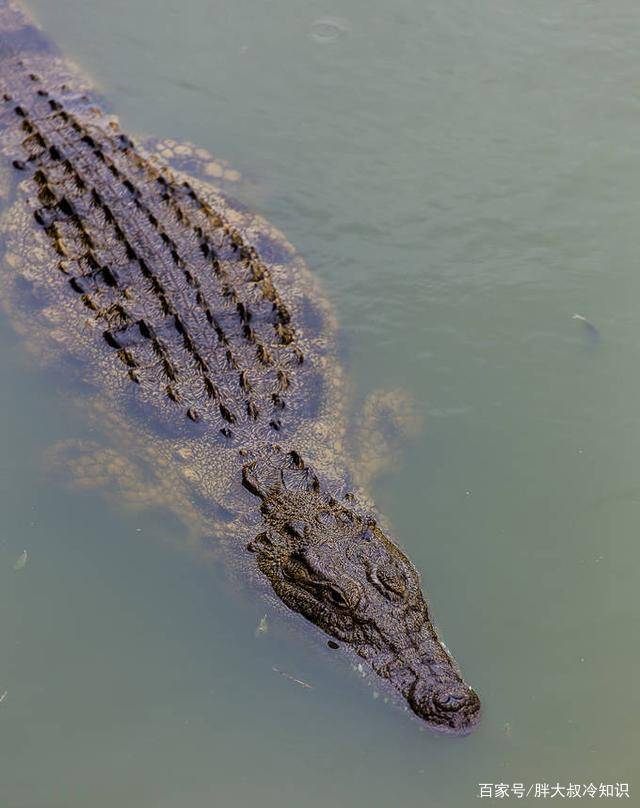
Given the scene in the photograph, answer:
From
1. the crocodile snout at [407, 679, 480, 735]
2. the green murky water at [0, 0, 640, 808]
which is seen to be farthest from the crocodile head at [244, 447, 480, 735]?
the green murky water at [0, 0, 640, 808]

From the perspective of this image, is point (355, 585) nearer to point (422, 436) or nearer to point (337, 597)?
point (337, 597)

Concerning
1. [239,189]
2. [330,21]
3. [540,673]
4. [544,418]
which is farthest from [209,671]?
[330,21]

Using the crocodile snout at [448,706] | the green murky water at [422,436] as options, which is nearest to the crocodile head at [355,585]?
the crocodile snout at [448,706]

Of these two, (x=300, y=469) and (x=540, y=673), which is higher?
Result: (x=300, y=469)

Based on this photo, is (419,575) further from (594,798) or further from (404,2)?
(404,2)

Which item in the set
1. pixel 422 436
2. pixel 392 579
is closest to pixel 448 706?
pixel 392 579

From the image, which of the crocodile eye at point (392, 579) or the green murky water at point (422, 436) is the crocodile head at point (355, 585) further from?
the green murky water at point (422, 436)

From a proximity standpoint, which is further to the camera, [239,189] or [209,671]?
[239,189]
